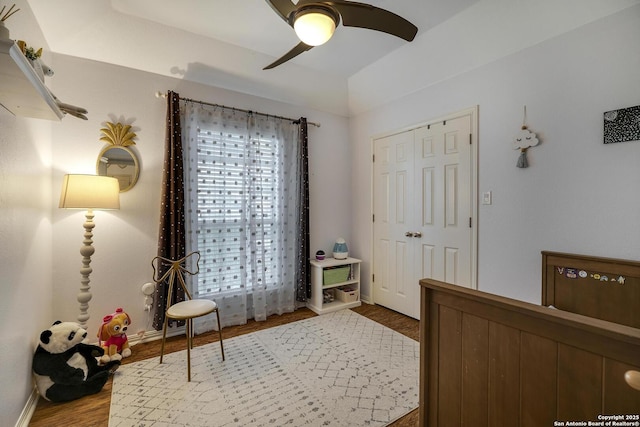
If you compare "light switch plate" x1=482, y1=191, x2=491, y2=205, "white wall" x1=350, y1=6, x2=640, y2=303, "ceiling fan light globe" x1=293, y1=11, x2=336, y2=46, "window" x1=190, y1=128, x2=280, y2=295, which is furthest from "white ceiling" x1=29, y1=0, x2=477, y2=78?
"light switch plate" x1=482, y1=191, x2=491, y2=205

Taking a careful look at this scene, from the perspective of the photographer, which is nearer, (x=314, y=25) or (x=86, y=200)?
(x=314, y=25)

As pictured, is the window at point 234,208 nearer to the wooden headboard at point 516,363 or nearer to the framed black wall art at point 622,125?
the wooden headboard at point 516,363

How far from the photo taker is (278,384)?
2.05 metres

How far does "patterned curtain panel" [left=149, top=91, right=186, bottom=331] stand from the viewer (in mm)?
2678

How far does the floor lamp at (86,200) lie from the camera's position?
208 centimetres

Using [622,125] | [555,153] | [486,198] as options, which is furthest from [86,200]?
[622,125]

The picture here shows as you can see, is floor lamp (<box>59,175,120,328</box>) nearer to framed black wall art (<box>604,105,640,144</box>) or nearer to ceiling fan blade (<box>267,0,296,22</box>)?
ceiling fan blade (<box>267,0,296,22</box>)

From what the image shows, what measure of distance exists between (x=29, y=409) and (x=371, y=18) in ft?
10.4

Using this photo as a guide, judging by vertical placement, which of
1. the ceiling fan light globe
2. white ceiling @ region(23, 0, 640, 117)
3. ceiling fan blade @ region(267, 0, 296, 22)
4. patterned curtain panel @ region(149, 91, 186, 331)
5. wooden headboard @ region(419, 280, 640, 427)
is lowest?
wooden headboard @ region(419, 280, 640, 427)

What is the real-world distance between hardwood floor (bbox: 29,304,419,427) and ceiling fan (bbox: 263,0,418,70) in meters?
2.30

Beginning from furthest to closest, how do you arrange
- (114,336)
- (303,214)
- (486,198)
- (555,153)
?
(303,214) → (486,198) → (114,336) → (555,153)

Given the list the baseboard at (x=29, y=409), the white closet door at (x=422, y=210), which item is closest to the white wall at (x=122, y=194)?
the baseboard at (x=29, y=409)

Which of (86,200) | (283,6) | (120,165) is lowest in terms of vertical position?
(86,200)

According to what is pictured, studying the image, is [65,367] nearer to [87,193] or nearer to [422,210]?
[87,193]
